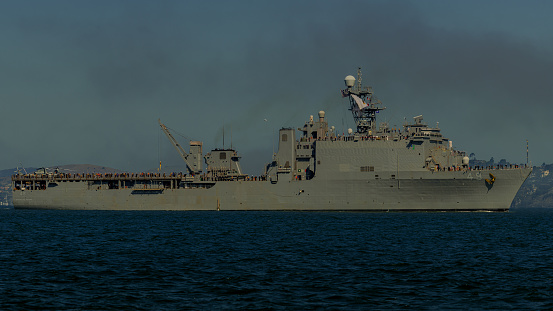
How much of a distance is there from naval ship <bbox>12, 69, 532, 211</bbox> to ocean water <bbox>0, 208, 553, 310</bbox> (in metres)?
15.8

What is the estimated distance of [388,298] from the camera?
17938 mm

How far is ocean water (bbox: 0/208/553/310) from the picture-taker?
17.7m

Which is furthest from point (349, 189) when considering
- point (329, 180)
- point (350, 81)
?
point (350, 81)

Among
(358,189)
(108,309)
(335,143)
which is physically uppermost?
(335,143)

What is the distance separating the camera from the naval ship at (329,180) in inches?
2219

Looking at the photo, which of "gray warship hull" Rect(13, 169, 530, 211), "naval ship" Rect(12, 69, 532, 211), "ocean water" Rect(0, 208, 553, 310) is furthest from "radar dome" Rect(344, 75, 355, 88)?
"ocean water" Rect(0, 208, 553, 310)

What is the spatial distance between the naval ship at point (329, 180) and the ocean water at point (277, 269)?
15809mm

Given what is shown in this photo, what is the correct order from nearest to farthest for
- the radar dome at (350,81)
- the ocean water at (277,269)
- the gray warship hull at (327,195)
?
the ocean water at (277,269) < the gray warship hull at (327,195) < the radar dome at (350,81)

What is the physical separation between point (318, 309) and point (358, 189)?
42.2 meters

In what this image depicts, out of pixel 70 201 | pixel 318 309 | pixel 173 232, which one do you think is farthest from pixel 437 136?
pixel 318 309

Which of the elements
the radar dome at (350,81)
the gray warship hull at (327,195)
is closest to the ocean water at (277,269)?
the gray warship hull at (327,195)

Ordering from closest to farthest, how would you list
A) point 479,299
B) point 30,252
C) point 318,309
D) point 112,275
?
point 318,309
point 479,299
point 112,275
point 30,252

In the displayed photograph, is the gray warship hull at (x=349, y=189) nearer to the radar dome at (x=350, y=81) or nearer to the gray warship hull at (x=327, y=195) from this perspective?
the gray warship hull at (x=327, y=195)

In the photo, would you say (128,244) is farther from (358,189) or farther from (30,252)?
(358,189)
